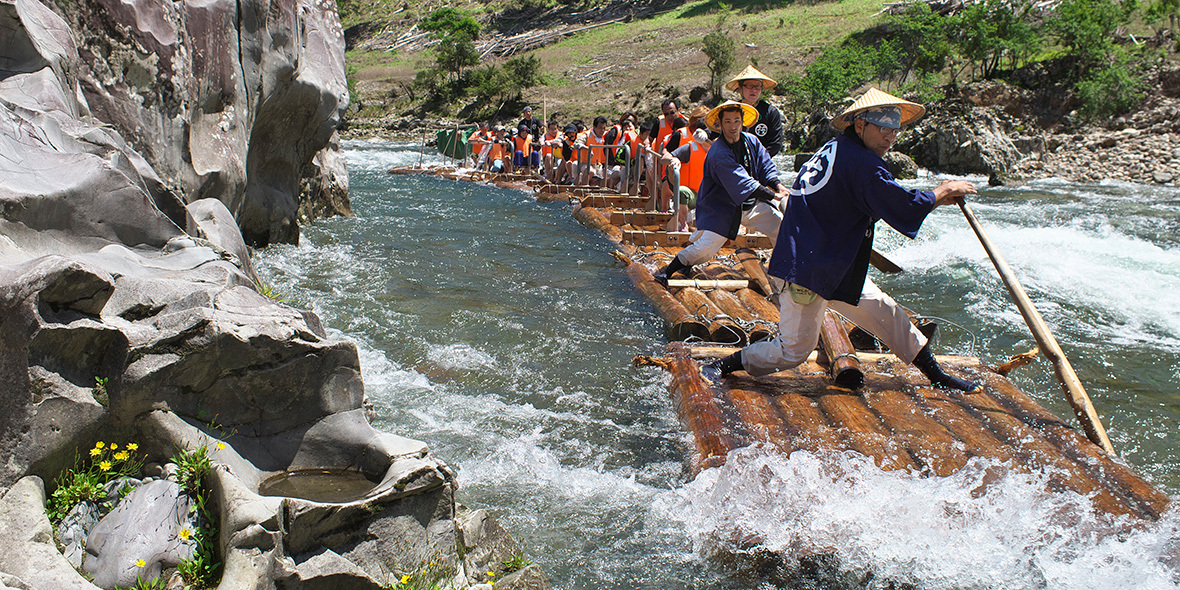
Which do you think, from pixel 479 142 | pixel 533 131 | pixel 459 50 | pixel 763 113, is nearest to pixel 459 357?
pixel 763 113

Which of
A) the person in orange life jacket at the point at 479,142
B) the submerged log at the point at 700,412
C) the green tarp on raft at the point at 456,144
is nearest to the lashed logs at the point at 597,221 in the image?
the submerged log at the point at 700,412

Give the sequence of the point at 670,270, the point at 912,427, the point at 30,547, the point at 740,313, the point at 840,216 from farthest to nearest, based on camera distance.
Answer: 1. the point at 670,270
2. the point at 740,313
3. the point at 840,216
4. the point at 912,427
5. the point at 30,547

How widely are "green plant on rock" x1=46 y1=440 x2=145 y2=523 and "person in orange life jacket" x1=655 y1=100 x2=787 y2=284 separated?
4.87 m

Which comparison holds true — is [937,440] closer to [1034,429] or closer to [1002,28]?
[1034,429]

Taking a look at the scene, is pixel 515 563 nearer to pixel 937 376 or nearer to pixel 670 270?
pixel 937 376

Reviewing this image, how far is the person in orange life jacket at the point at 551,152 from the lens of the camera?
1998 cm

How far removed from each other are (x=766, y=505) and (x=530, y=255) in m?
7.10

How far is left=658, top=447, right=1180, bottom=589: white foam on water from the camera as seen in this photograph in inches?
123

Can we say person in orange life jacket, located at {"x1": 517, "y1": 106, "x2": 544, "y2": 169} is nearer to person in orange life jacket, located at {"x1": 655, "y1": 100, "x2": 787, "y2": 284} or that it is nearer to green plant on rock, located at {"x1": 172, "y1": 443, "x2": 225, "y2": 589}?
person in orange life jacket, located at {"x1": 655, "y1": 100, "x2": 787, "y2": 284}

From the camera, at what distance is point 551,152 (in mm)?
20109

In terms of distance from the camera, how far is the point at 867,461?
381 cm

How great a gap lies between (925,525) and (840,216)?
1677 millimetres

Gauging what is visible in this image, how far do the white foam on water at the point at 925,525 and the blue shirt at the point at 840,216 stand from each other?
1037 millimetres

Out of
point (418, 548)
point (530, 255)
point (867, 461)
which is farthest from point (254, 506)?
point (530, 255)
